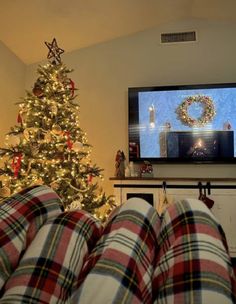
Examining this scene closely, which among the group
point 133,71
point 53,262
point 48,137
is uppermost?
point 133,71

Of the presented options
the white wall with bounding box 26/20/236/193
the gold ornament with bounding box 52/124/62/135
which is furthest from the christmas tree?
the white wall with bounding box 26/20/236/193

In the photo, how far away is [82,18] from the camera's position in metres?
3.38

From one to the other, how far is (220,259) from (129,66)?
12.7 ft

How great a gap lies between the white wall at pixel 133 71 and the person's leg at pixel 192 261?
328 cm

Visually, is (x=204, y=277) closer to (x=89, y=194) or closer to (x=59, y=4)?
(x=89, y=194)

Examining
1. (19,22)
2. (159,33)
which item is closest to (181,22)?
(159,33)

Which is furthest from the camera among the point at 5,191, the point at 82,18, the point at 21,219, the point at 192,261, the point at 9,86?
the point at 9,86

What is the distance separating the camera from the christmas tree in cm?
260

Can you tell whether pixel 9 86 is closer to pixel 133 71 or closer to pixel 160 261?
pixel 133 71

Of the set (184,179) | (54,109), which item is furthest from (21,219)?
(184,179)

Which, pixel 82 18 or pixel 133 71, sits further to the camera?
pixel 133 71

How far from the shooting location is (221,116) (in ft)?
11.8

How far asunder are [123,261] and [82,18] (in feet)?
11.5

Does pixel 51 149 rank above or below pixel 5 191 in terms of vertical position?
above
